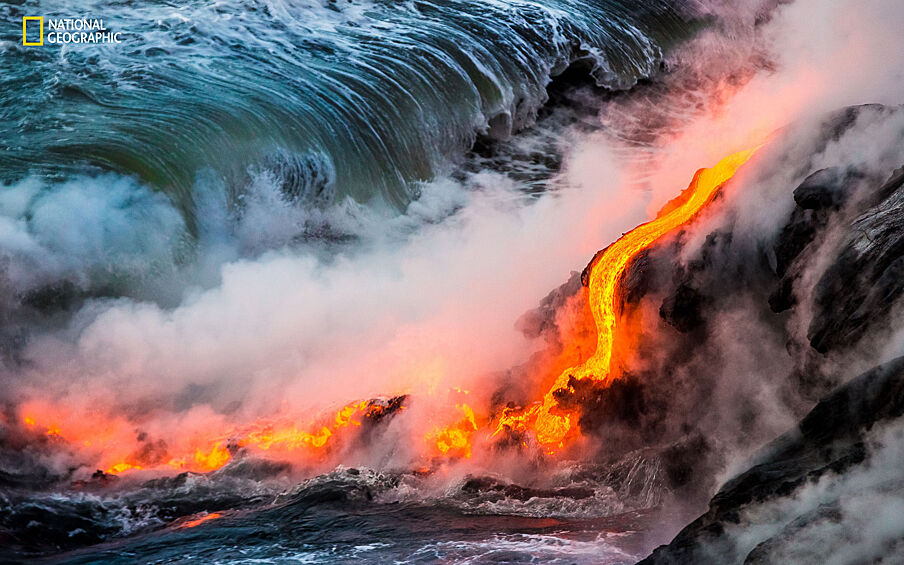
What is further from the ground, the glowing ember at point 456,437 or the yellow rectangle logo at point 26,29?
the yellow rectangle logo at point 26,29

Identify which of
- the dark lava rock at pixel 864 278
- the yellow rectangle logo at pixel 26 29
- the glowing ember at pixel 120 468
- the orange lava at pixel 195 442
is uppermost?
the yellow rectangle logo at pixel 26 29

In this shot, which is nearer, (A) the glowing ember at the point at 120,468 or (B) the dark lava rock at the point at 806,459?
(B) the dark lava rock at the point at 806,459

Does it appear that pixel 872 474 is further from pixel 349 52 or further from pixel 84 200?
pixel 349 52

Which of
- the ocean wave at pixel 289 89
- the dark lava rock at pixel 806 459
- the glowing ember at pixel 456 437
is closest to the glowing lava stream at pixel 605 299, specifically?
the glowing ember at pixel 456 437

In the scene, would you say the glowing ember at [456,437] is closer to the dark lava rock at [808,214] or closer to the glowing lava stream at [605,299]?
the glowing lava stream at [605,299]

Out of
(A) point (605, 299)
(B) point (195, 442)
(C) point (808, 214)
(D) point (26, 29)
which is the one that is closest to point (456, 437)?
(A) point (605, 299)
